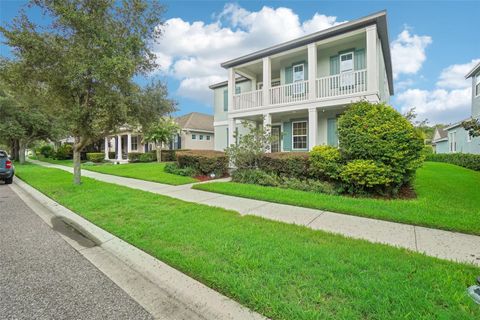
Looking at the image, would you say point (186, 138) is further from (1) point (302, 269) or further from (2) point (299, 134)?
(1) point (302, 269)

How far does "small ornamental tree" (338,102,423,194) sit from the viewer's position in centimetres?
713

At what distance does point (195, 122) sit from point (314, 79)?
17751 millimetres

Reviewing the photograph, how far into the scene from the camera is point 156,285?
294 centimetres

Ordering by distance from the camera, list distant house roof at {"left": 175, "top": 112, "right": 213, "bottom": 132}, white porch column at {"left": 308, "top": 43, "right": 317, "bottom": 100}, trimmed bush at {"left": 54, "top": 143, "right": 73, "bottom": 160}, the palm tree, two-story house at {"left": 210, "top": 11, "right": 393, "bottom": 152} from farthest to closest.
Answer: trimmed bush at {"left": 54, "top": 143, "right": 73, "bottom": 160}
distant house roof at {"left": 175, "top": 112, "right": 213, "bottom": 132}
the palm tree
white porch column at {"left": 308, "top": 43, "right": 317, "bottom": 100}
two-story house at {"left": 210, "top": 11, "right": 393, "bottom": 152}

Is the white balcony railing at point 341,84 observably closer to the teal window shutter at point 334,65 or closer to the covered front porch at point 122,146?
the teal window shutter at point 334,65

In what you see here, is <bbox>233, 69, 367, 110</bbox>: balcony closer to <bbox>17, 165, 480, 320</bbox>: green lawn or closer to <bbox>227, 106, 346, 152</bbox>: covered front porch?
<bbox>227, 106, 346, 152</bbox>: covered front porch

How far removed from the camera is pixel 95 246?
4.22 meters

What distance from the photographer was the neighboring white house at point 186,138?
26594mm

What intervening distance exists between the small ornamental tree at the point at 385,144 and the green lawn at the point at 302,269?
4.11m

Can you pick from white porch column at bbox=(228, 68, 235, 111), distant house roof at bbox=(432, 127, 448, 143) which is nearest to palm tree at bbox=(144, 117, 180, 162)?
white porch column at bbox=(228, 68, 235, 111)

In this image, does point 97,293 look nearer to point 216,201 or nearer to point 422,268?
point 422,268

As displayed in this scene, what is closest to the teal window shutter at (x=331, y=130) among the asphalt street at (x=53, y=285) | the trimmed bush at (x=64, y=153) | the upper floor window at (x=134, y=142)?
the asphalt street at (x=53, y=285)

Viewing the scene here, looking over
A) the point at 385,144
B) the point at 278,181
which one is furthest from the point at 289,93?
the point at 385,144

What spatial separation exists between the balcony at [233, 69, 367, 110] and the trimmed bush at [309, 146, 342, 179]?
4.76 m
